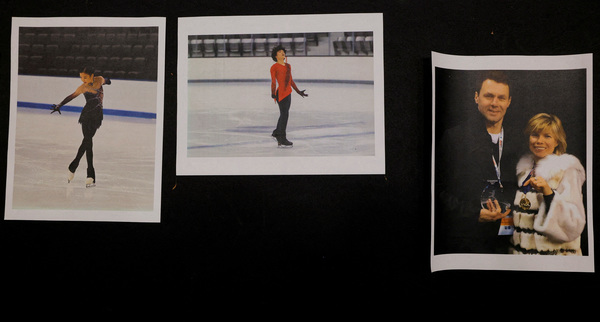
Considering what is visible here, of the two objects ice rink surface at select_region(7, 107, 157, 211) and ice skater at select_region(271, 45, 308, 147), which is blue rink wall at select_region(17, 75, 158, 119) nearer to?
ice rink surface at select_region(7, 107, 157, 211)

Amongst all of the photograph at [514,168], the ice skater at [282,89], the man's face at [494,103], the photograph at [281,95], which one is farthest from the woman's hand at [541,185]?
the ice skater at [282,89]

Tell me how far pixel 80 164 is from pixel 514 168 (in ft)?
3.01

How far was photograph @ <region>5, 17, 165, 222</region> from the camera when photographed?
93 centimetres

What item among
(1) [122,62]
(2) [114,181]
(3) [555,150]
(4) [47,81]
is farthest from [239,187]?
(3) [555,150]

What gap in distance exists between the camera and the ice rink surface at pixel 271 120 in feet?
3.00

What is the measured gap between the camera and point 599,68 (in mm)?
916

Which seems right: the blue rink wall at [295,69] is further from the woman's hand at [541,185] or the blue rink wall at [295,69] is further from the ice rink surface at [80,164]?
the woman's hand at [541,185]

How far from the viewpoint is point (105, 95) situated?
37.1 inches

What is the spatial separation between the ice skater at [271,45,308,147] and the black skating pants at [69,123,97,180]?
394mm

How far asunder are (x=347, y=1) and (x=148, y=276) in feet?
2.37

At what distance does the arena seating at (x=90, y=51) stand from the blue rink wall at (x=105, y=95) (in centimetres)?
2

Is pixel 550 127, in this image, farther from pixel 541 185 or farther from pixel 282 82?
pixel 282 82

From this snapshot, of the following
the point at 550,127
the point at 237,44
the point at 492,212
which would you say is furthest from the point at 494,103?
the point at 237,44

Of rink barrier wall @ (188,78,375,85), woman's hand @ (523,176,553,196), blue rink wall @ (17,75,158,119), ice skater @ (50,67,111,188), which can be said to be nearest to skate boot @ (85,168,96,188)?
ice skater @ (50,67,111,188)
